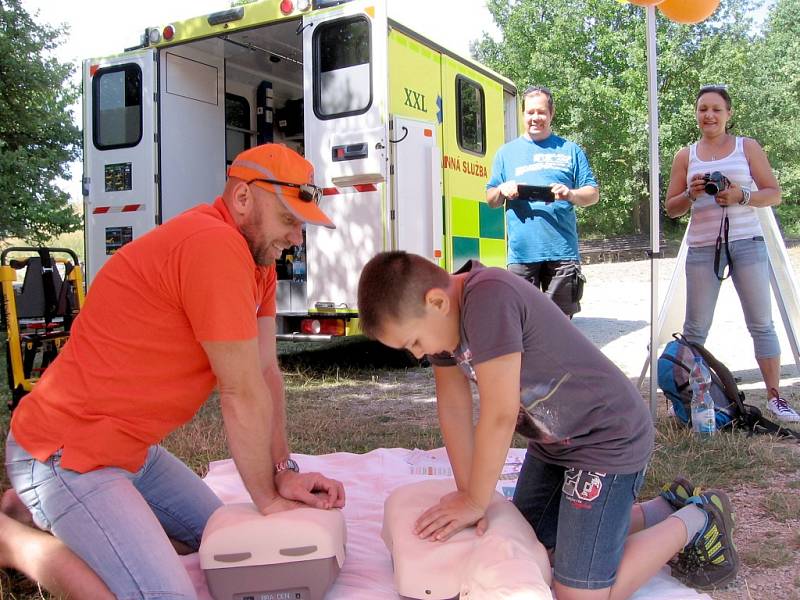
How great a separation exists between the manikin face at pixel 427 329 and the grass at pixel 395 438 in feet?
4.03

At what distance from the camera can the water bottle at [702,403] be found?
3602mm

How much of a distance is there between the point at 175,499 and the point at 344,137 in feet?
11.2

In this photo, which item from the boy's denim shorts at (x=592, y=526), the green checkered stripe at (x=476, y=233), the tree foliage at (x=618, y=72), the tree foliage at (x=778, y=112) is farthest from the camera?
the tree foliage at (x=778, y=112)

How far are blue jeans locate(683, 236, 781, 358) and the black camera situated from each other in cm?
31

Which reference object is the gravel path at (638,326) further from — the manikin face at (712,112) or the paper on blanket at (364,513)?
the paper on blanket at (364,513)

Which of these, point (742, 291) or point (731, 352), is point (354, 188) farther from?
point (731, 352)

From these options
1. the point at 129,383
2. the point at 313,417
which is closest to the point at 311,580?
the point at 129,383

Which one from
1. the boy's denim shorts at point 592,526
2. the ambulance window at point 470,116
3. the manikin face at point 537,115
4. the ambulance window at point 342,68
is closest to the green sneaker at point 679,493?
the boy's denim shorts at point 592,526

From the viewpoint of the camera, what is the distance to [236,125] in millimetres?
6680

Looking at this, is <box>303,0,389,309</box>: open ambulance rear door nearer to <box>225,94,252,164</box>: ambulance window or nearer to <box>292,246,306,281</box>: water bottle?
<box>292,246,306,281</box>: water bottle

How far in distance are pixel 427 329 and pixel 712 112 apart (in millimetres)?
Result: 2895

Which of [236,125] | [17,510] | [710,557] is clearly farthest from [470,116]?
[17,510]

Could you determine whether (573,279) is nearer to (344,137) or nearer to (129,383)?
(344,137)

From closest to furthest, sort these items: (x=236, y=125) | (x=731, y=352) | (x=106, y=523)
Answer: (x=106, y=523) → (x=731, y=352) → (x=236, y=125)
